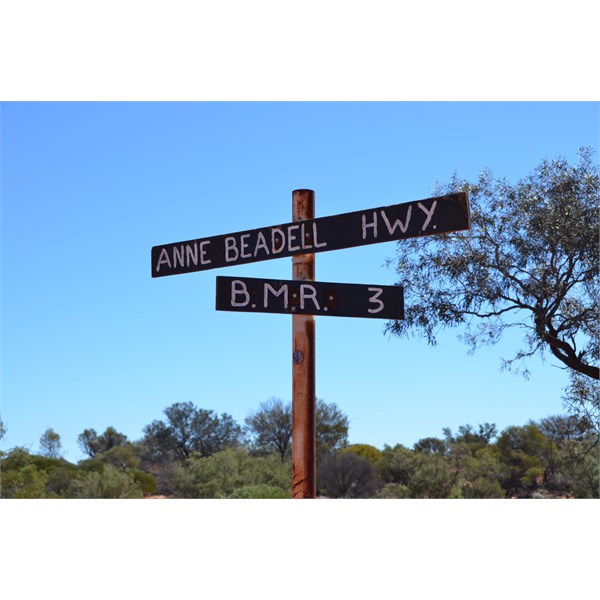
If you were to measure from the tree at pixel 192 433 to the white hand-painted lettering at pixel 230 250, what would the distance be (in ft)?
78.2

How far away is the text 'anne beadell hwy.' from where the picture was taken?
6.02 metres

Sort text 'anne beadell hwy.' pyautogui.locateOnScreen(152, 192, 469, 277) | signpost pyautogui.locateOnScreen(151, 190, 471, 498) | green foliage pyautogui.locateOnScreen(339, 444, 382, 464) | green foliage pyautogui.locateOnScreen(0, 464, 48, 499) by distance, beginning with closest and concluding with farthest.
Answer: text 'anne beadell hwy.' pyautogui.locateOnScreen(152, 192, 469, 277) < signpost pyautogui.locateOnScreen(151, 190, 471, 498) < green foliage pyautogui.locateOnScreen(0, 464, 48, 499) < green foliage pyautogui.locateOnScreen(339, 444, 382, 464)

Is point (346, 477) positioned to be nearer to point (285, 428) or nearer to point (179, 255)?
point (285, 428)

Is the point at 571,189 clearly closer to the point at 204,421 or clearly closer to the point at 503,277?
the point at 503,277

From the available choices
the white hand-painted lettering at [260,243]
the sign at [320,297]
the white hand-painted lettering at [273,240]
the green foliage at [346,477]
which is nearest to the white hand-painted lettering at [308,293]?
the sign at [320,297]

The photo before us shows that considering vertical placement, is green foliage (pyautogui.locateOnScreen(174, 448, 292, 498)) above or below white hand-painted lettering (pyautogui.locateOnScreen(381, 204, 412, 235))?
below

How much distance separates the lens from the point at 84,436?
1438 inches

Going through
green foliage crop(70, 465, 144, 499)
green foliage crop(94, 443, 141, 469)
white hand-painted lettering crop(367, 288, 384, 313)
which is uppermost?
white hand-painted lettering crop(367, 288, 384, 313)

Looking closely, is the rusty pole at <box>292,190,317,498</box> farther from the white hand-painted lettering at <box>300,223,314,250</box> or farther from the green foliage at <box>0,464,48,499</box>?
the green foliage at <box>0,464,48,499</box>

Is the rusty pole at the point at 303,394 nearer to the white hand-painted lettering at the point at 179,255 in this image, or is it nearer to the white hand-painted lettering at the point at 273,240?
the white hand-painted lettering at the point at 273,240

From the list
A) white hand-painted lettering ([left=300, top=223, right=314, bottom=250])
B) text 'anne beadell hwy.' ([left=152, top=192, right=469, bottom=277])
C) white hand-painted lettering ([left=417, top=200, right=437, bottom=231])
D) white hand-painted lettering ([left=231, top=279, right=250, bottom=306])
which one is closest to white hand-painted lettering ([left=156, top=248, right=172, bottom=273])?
text 'anne beadell hwy.' ([left=152, top=192, right=469, bottom=277])

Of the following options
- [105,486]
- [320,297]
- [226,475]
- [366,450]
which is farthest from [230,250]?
[366,450]

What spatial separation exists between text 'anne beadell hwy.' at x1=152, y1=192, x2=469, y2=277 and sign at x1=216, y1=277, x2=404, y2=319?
0.34m

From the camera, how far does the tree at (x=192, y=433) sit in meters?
30.1
